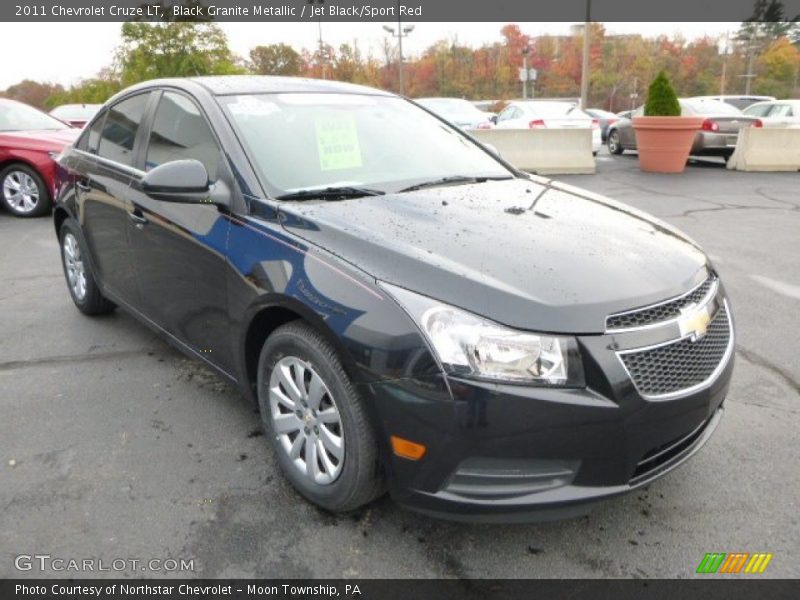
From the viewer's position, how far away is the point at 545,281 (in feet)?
6.78

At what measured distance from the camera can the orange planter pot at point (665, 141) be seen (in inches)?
472

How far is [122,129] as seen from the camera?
12.7ft

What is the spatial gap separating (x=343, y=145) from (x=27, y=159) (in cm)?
721

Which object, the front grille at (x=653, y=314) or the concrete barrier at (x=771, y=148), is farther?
the concrete barrier at (x=771, y=148)

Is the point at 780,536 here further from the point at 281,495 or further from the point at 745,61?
the point at 745,61

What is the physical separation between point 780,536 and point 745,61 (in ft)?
226

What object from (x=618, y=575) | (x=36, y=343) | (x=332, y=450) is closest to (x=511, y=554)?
(x=618, y=575)

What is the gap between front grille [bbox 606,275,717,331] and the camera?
2004mm

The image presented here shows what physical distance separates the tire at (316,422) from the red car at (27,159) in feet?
24.1

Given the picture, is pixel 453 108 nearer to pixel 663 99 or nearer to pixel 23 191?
pixel 663 99

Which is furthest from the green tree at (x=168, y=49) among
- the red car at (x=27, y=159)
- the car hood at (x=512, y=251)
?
the car hood at (x=512, y=251)

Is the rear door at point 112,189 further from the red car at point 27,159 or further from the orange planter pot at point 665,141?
the orange planter pot at point 665,141

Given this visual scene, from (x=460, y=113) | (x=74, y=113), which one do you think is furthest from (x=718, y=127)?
(x=74, y=113)

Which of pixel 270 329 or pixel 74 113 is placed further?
pixel 74 113
